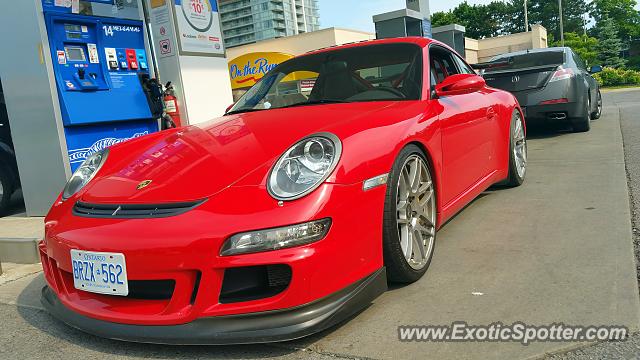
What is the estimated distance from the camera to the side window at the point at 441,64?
350 centimetres

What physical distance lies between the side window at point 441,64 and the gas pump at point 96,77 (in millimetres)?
3376

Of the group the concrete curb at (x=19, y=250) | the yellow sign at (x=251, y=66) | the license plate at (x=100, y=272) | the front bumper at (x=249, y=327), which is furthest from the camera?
the yellow sign at (x=251, y=66)

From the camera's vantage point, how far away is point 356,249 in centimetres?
216

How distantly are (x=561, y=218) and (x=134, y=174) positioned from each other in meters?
2.77

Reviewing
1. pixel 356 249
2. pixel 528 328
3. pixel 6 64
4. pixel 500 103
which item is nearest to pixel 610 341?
pixel 528 328

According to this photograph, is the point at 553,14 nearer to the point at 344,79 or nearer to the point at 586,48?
the point at 586,48

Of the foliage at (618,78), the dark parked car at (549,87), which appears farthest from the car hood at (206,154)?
the foliage at (618,78)

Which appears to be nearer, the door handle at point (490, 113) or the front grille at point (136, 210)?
the front grille at point (136, 210)

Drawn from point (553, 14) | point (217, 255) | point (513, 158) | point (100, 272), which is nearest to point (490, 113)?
point (513, 158)

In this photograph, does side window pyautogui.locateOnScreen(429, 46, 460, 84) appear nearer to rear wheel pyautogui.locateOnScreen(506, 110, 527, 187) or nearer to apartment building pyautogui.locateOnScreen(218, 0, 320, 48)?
rear wheel pyautogui.locateOnScreen(506, 110, 527, 187)

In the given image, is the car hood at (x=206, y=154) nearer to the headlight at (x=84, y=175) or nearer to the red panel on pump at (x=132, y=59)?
the headlight at (x=84, y=175)

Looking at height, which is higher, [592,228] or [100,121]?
[100,121]

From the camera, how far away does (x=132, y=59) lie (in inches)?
231

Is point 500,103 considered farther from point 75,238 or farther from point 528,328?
point 75,238
